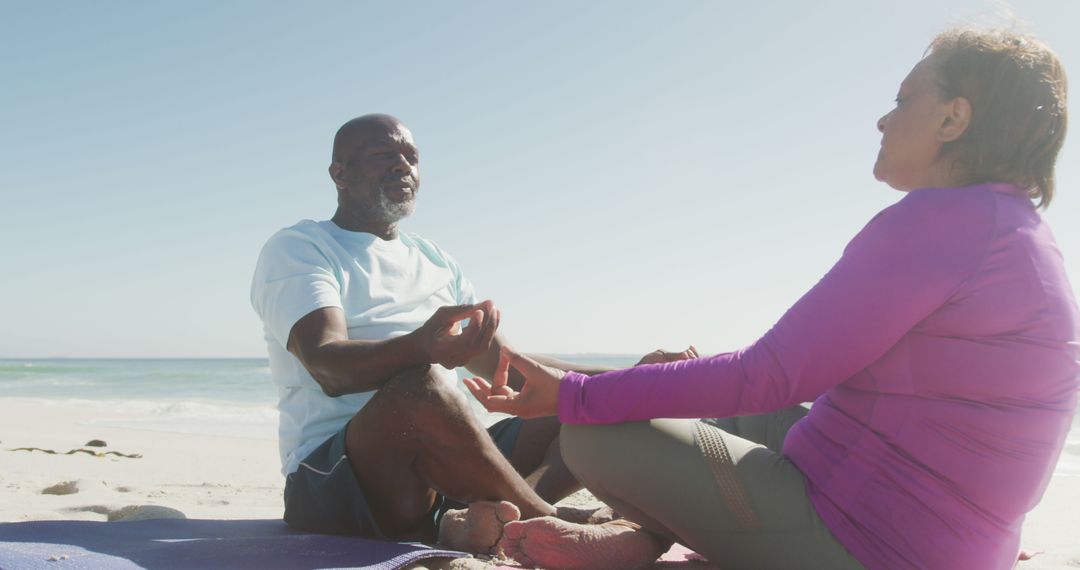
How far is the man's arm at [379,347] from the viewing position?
2629 mm

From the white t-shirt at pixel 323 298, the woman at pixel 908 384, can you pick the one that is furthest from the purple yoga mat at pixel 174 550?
the woman at pixel 908 384

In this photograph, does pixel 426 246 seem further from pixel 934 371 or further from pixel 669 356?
pixel 934 371

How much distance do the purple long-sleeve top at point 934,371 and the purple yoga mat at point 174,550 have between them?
111 centimetres

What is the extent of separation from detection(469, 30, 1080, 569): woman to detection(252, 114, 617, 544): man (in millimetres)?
544

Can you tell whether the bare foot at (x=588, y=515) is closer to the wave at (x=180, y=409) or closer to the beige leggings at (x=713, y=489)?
the beige leggings at (x=713, y=489)

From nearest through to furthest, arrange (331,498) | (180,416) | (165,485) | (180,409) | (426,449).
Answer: (426,449) < (331,498) < (165,485) < (180,416) < (180,409)

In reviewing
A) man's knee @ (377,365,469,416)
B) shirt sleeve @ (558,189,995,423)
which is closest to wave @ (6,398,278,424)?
man's knee @ (377,365,469,416)

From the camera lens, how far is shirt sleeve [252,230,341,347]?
2.96 metres

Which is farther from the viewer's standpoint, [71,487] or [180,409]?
[180,409]

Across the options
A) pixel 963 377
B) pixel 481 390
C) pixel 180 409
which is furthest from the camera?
pixel 180 409

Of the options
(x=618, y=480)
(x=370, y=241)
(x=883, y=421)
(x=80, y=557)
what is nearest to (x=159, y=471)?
(x=370, y=241)

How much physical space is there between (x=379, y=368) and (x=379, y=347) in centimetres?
7

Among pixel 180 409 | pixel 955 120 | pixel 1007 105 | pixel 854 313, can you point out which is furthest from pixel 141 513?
pixel 180 409

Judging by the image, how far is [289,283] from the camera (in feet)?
9.94
